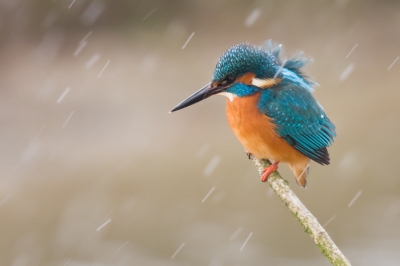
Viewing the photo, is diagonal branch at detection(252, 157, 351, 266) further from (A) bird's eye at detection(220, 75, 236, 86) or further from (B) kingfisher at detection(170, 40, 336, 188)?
(A) bird's eye at detection(220, 75, 236, 86)

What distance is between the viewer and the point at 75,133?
A: 871 cm

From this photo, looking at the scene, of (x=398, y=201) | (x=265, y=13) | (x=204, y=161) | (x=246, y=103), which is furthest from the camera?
(x=265, y=13)

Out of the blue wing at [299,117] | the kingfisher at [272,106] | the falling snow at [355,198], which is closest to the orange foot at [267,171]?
the kingfisher at [272,106]

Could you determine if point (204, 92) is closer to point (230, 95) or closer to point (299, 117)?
point (230, 95)

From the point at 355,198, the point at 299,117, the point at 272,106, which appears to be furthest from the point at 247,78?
the point at 355,198

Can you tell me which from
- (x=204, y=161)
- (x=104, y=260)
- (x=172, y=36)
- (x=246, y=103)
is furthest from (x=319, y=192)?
(x=246, y=103)

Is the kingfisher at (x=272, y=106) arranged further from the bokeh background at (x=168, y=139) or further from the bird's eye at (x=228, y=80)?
the bokeh background at (x=168, y=139)

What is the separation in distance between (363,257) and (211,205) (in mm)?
2028

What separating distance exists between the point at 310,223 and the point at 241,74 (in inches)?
32.1

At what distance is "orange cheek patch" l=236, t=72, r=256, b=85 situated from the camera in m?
2.71

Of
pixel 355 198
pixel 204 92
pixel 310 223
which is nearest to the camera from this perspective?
pixel 310 223

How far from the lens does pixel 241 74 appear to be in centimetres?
269

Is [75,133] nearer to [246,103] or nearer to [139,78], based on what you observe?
[139,78]

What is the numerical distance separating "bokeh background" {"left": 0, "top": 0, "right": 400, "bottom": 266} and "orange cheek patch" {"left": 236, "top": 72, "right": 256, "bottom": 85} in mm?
4458
